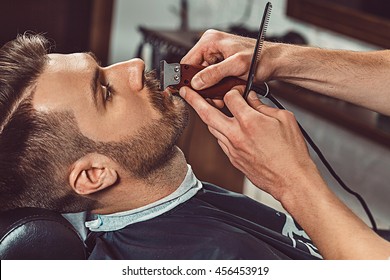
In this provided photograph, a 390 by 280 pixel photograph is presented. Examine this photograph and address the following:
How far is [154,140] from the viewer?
166cm

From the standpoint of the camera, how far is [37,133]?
154 centimetres

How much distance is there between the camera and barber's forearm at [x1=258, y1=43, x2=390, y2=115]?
1801 mm

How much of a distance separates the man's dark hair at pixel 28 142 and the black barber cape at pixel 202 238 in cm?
16

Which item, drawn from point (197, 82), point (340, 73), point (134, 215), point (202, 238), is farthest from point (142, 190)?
point (340, 73)

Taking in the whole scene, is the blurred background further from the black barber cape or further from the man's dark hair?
the man's dark hair

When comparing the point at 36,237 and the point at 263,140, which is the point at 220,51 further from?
the point at 36,237

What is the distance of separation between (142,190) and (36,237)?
1.12ft

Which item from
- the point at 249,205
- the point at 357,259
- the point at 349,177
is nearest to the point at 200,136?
the point at 349,177

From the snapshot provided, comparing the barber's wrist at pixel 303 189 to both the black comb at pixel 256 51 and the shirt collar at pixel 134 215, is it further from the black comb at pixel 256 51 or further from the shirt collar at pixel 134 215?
the shirt collar at pixel 134 215

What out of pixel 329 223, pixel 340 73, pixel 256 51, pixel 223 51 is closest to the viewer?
pixel 329 223

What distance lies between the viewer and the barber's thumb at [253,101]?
59.7 inches

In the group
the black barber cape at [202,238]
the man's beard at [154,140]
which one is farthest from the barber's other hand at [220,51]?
the black barber cape at [202,238]
